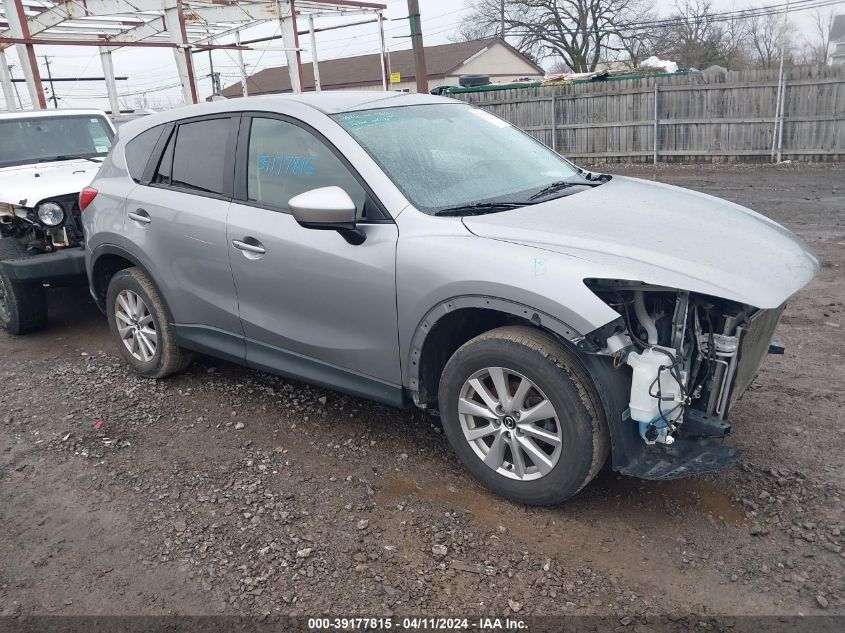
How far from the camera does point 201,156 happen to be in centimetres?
441

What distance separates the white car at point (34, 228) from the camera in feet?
19.0

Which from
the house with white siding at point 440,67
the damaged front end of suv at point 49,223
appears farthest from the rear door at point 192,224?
the house with white siding at point 440,67

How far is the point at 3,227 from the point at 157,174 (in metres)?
2.55

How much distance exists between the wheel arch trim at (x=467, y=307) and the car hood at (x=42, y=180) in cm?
411

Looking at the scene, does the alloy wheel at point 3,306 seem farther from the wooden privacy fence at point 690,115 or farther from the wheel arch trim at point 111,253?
the wooden privacy fence at point 690,115

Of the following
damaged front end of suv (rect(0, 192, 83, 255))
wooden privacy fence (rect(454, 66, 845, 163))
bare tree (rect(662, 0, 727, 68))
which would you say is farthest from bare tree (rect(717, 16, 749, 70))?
damaged front end of suv (rect(0, 192, 83, 255))

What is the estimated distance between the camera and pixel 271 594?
286 centimetres

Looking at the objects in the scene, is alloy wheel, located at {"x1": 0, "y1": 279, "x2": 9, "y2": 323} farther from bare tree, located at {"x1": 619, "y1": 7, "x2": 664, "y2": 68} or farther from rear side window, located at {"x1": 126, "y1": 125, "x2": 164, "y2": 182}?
bare tree, located at {"x1": 619, "y1": 7, "x2": 664, "y2": 68}

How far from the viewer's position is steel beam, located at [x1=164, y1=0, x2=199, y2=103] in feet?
51.1

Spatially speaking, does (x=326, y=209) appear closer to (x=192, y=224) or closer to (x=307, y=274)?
(x=307, y=274)

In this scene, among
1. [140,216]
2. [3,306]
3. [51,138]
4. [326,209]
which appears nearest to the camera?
[326,209]

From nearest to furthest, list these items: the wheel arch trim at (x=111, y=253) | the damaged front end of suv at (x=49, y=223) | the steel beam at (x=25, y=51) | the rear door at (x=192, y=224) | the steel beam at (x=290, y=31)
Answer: the rear door at (x=192, y=224) < the wheel arch trim at (x=111, y=253) < the damaged front end of suv at (x=49, y=223) < the steel beam at (x=25, y=51) < the steel beam at (x=290, y=31)

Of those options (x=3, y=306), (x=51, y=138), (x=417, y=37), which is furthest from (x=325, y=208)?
(x=417, y=37)

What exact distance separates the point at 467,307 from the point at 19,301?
185 inches
